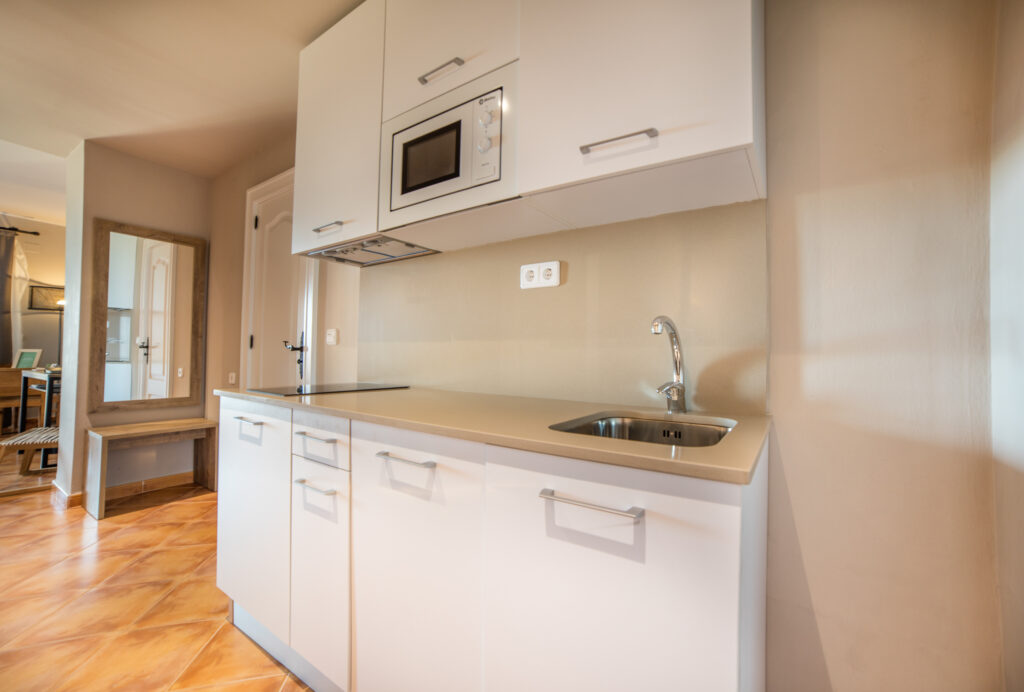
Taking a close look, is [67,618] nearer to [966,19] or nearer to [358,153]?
[358,153]

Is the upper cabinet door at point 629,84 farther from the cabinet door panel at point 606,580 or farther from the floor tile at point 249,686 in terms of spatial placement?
the floor tile at point 249,686

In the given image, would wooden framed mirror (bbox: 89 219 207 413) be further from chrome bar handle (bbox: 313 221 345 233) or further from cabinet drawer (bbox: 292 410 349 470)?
cabinet drawer (bbox: 292 410 349 470)

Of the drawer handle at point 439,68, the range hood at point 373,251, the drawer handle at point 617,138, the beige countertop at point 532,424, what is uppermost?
the drawer handle at point 439,68

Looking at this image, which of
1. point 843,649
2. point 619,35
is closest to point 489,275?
point 619,35

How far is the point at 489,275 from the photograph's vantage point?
179cm

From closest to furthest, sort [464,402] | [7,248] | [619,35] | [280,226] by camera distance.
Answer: [619,35], [464,402], [280,226], [7,248]

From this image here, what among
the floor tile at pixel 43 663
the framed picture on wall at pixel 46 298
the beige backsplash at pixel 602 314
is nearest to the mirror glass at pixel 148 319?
the floor tile at pixel 43 663

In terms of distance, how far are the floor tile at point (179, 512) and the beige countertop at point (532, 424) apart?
1940 millimetres

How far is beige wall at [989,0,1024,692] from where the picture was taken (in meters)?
0.85

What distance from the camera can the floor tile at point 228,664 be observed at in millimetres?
1455

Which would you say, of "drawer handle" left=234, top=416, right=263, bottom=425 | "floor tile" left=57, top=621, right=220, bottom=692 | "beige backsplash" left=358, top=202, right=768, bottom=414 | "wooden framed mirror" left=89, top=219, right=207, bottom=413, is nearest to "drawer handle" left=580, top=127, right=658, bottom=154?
"beige backsplash" left=358, top=202, right=768, bottom=414

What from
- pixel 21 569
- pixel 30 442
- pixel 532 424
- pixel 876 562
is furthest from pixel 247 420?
pixel 30 442

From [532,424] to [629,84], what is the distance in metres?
0.87

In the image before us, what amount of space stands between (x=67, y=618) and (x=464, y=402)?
196 cm
